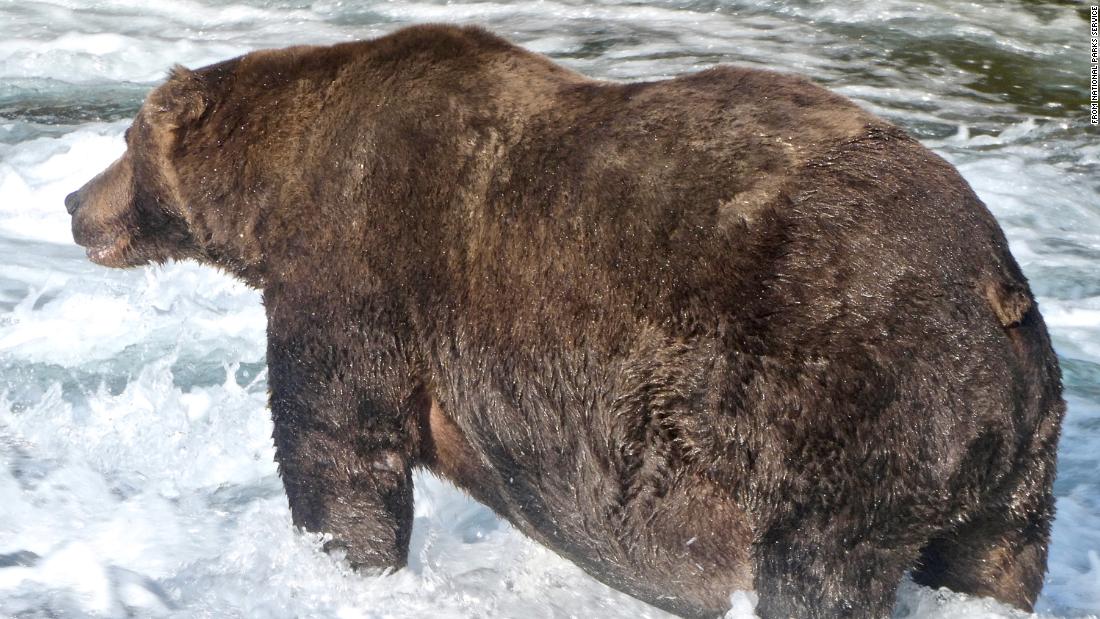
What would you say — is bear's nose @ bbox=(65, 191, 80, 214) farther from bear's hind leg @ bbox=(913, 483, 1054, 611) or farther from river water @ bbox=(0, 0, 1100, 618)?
bear's hind leg @ bbox=(913, 483, 1054, 611)

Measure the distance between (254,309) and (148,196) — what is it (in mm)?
2629

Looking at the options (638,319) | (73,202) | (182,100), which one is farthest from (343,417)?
(73,202)

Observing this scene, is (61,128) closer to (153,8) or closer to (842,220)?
(153,8)

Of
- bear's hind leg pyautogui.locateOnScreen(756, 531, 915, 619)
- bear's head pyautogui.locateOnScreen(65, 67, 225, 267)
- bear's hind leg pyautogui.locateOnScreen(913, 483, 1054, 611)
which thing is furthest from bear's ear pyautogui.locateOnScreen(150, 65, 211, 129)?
bear's hind leg pyautogui.locateOnScreen(913, 483, 1054, 611)

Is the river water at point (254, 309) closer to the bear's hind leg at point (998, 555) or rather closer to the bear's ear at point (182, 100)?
the bear's hind leg at point (998, 555)

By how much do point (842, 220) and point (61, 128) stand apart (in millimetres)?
8390

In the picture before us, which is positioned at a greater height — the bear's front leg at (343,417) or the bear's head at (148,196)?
the bear's head at (148,196)

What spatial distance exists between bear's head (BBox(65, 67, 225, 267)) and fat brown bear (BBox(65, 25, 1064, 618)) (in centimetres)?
4

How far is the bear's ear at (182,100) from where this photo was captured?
4.66 metres

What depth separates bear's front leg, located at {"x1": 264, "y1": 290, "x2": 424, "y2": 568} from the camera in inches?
161

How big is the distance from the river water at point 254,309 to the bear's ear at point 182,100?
5.05ft

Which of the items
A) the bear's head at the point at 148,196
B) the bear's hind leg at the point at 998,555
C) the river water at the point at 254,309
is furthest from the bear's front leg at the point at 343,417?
the bear's hind leg at the point at 998,555

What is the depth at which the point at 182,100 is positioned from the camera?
4.68 meters

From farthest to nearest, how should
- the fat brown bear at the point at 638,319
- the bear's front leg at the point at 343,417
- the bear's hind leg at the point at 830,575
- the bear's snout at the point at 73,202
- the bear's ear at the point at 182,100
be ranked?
the bear's snout at the point at 73,202
the bear's ear at the point at 182,100
the bear's front leg at the point at 343,417
the bear's hind leg at the point at 830,575
the fat brown bear at the point at 638,319
